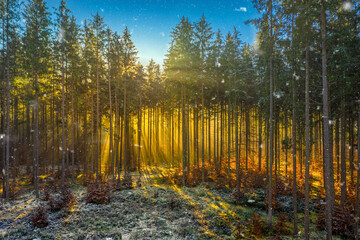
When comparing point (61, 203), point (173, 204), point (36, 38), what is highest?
point (36, 38)

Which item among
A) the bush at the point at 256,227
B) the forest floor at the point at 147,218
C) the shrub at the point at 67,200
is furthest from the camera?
the shrub at the point at 67,200

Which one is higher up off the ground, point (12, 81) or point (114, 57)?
point (114, 57)

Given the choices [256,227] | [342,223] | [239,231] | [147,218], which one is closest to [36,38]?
[147,218]

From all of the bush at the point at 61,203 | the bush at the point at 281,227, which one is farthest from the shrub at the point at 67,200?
the bush at the point at 281,227

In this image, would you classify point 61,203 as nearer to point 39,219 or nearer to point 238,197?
point 39,219

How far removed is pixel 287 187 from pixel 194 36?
57.3ft

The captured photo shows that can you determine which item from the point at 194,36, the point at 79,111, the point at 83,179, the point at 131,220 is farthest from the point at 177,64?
the point at 83,179

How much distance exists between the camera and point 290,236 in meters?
10.9

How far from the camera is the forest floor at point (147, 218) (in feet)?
33.8

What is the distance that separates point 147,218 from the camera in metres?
12.1

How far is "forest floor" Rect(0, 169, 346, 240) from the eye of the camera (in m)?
10.3

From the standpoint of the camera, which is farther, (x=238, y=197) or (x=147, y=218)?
(x=238, y=197)

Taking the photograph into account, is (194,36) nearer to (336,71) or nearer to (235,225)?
(336,71)

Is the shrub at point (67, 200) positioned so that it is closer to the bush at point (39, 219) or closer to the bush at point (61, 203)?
the bush at point (61, 203)
